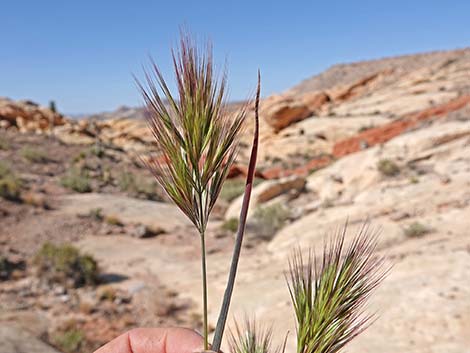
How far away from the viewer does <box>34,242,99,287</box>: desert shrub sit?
786cm

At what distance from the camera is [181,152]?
3.16ft

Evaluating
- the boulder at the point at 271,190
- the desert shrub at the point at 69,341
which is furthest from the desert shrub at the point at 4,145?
the desert shrub at the point at 69,341

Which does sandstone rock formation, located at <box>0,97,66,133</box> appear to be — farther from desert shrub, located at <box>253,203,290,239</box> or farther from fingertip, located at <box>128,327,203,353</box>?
fingertip, located at <box>128,327,203,353</box>

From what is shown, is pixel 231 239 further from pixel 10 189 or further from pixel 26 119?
pixel 26 119

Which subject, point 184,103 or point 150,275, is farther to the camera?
point 150,275

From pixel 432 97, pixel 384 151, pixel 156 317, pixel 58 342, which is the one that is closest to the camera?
pixel 58 342

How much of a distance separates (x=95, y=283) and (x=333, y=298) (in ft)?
25.3

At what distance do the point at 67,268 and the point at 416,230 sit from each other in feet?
20.4

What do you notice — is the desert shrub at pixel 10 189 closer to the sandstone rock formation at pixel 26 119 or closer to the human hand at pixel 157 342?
the human hand at pixel 157 342

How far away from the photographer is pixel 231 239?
10.9 metres

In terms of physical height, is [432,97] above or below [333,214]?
above

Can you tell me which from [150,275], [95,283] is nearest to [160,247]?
[150,275]

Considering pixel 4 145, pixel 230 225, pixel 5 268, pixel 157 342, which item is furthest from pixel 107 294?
pixel 4 145

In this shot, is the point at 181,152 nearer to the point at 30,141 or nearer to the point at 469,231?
the point at 469,231
